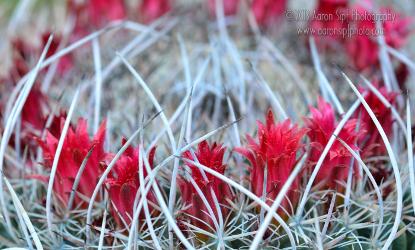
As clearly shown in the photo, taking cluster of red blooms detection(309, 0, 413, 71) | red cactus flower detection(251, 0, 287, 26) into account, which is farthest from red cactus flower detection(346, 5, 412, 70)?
red cactus flower detection(251, 0, 287, 26)

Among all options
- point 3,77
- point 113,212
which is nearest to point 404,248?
point 113,212

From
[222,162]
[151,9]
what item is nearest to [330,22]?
[151,9]

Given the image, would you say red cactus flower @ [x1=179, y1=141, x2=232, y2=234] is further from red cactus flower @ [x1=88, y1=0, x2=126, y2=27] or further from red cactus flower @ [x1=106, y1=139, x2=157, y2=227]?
red cactus flower @ [x1=88, y1=0, x2=126, y2=27]

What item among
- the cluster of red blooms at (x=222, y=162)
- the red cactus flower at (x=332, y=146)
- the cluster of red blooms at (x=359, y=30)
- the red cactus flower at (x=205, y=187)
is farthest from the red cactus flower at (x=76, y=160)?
the cluster of red blooms at (x=359, y=30)

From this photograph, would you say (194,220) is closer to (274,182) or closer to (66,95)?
(274,182)

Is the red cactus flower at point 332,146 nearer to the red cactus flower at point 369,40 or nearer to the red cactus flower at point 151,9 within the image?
the red cactus flower at point 369,40

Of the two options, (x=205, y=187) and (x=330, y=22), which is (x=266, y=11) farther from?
(x=205, y=187)
